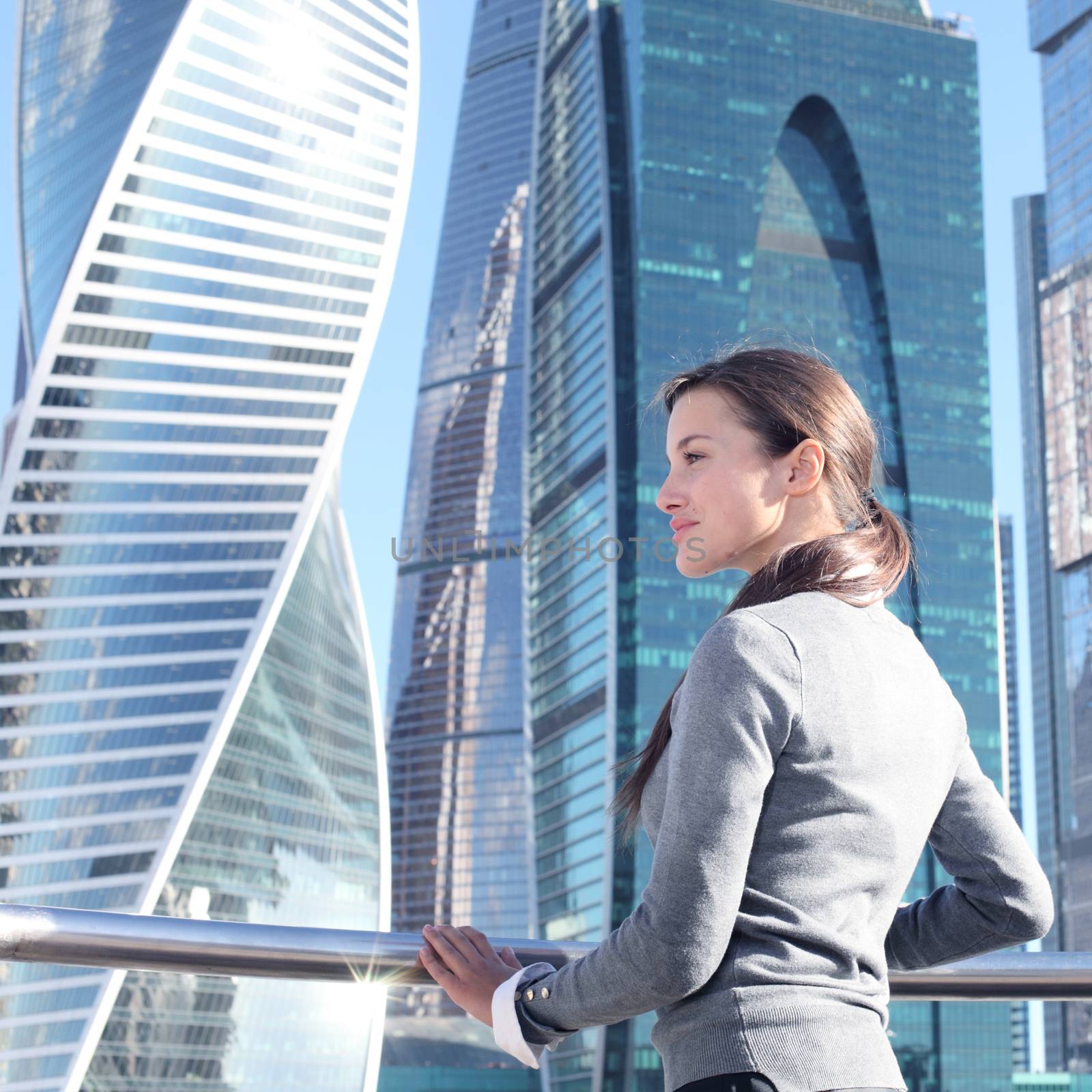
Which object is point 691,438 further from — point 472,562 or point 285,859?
point 472,562

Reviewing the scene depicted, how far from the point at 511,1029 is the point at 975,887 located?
0.76 m

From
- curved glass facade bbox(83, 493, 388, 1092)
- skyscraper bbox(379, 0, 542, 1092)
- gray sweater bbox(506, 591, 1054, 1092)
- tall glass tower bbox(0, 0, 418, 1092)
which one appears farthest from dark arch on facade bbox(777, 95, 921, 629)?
gray sweater bbox(506, 591, 1054, 1092)

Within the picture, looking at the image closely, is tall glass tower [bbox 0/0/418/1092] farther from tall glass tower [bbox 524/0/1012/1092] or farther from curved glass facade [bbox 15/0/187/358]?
tall glass tower [bbox 524/0/1012/1092]

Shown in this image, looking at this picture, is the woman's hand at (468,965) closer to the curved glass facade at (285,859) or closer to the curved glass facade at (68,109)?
the curved glass facade at (285,859)

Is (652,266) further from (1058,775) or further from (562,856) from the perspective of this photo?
(1058,775)

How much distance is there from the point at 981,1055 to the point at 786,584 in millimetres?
79703

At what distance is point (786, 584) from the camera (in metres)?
1.89

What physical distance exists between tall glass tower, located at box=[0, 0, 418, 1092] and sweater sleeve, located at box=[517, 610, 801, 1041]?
58.7 m

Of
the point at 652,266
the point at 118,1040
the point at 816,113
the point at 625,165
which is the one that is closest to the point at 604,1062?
the point at 118,1040

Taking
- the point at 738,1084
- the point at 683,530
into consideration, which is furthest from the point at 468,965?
the point at 683,530

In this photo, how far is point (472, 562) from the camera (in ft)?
409

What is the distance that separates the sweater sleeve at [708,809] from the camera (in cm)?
162

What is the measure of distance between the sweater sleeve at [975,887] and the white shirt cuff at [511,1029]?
0.63 m

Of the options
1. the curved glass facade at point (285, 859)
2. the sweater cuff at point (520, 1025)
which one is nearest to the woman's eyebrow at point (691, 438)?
the sweater cuff at point (520, 1025)
